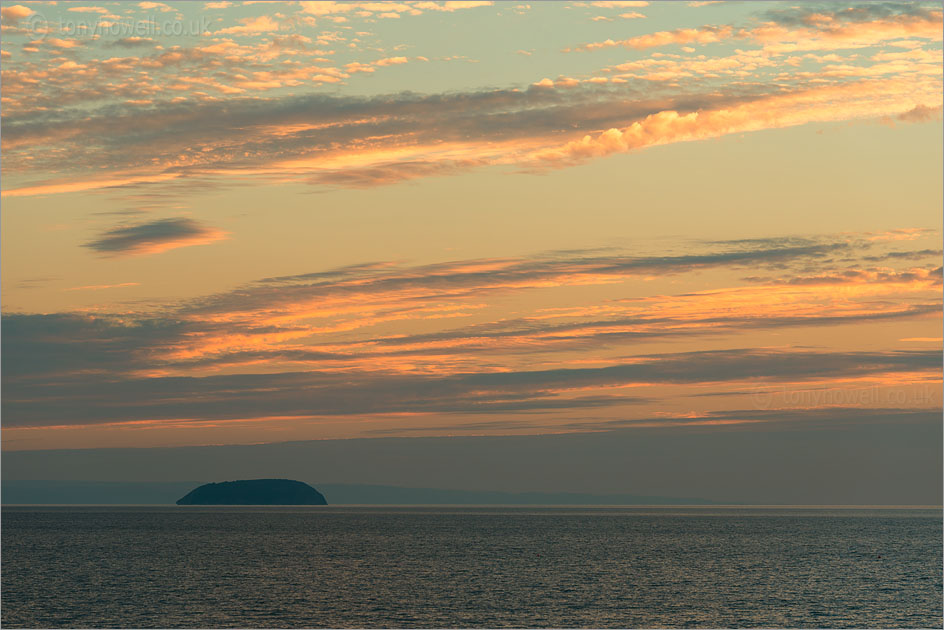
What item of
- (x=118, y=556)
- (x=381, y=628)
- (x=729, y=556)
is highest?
(x=381, y=628)

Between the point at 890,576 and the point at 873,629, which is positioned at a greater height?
the point at 873,629

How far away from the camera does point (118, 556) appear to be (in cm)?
19088

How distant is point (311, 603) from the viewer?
118 meters

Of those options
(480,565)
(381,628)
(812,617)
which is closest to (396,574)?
(480,565)

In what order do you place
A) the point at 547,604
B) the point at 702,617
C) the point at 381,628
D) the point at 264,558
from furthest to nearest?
the point at 264,558
the point at 547,604
the point at 702,617
the point at 381,628

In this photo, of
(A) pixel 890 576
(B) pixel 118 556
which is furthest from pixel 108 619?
(A) pixel 890 576

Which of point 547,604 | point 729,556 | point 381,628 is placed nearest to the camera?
point 381,628

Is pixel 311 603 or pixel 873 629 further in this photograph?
pixel 311 603

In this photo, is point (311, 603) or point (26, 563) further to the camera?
point (26, 563)

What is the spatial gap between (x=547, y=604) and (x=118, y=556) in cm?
10318

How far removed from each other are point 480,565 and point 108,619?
72914 millimetres

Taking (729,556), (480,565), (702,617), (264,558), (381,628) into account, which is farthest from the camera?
(729,556)

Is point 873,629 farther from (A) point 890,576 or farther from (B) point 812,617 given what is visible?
(A) point 890,576

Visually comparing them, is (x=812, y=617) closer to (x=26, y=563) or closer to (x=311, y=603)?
(x=311, y=603)
